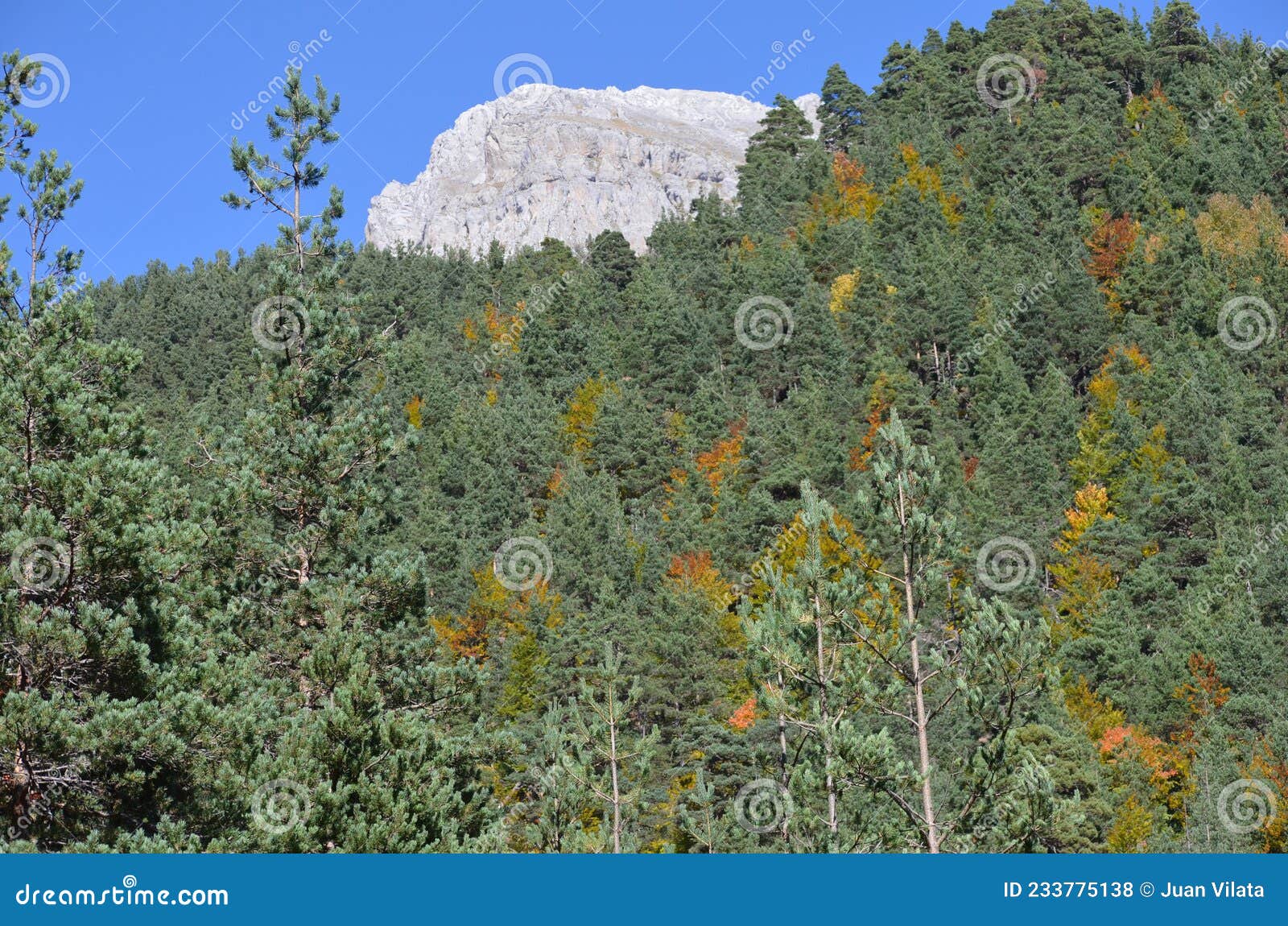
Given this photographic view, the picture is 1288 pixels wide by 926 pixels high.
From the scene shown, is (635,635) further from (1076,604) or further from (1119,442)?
(1119,442)

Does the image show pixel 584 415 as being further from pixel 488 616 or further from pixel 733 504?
pixel 488 616

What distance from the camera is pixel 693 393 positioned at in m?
62.9

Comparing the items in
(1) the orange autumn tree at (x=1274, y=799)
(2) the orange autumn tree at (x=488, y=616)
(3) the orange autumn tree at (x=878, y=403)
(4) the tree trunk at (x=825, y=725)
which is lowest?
(1) the orange autumn tree at (x=1274, y=799)

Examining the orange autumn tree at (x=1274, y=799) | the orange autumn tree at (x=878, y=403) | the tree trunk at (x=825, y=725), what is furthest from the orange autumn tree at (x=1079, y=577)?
the tree trunk at (x=825, y=725)

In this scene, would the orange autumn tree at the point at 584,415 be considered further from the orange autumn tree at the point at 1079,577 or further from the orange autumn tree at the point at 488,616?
the orange autumn tree at the point at 1079,577

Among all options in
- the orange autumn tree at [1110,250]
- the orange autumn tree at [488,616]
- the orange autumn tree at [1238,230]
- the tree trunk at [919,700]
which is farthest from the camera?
the orange autumn tree at [1110,250]

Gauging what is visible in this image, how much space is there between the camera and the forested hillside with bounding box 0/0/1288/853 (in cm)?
1397

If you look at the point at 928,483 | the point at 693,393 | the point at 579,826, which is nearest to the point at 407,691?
the point at 579,826

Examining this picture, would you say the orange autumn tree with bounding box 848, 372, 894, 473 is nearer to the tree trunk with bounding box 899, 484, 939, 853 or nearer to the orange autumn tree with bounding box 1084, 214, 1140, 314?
the orange autumn tree with bounding box 1084, 214, 1140, 314

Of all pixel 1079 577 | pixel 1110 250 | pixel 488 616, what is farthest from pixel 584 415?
pixel 1110 250

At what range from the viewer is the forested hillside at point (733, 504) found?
1397 centimetres

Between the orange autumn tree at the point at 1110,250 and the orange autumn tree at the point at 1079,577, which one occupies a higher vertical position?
the orange autumn tree at the point at 1110,250

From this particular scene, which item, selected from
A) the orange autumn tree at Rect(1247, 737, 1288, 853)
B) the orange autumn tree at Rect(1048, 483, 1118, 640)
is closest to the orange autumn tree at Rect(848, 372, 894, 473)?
the orange autumn tree at Rect(1048, 483, 1118, 640)

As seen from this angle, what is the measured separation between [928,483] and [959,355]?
174ft
